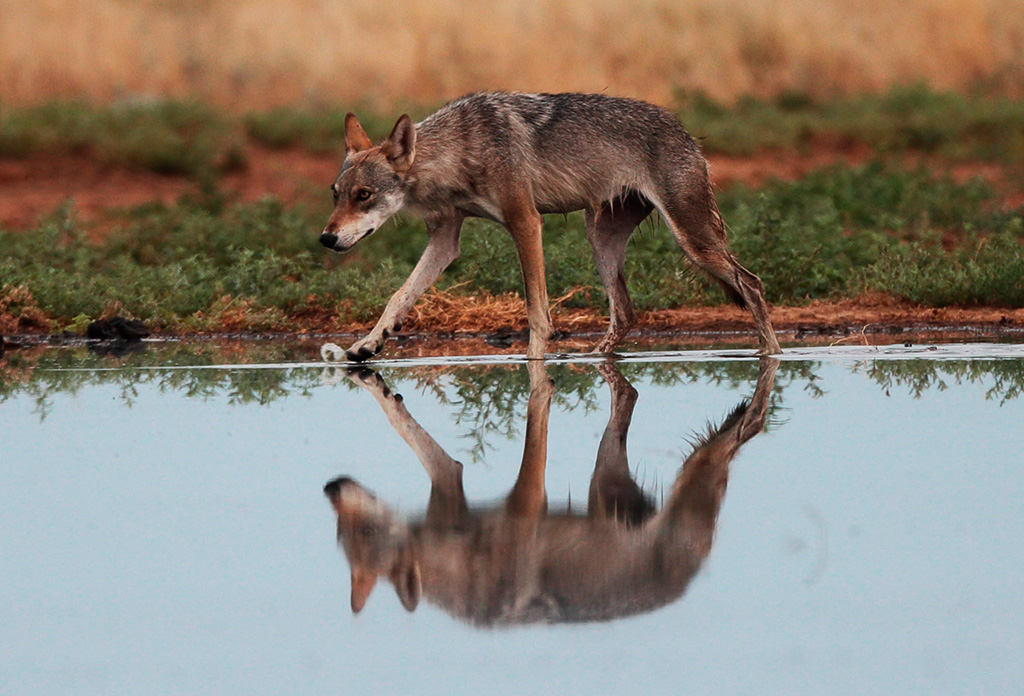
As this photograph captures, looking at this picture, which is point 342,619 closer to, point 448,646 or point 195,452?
point 448,646

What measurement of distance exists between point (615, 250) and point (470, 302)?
2.60 meters

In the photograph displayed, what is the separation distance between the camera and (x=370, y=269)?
1705 cm

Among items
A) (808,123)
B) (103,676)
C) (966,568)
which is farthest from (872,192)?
(103,676)

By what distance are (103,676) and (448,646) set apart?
0.88m

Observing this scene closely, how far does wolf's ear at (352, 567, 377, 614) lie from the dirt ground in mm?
8564

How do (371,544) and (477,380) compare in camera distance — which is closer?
(371,544)

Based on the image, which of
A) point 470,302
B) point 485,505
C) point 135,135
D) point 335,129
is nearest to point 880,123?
point 335,129

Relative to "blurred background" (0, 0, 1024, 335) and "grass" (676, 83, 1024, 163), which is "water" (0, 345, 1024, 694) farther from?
"grass" (676, 83, 1024, 163)

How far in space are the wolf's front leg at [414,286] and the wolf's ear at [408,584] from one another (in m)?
6.20

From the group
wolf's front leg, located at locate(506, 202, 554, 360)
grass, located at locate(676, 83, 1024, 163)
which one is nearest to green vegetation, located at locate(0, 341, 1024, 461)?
wolf's front leg, located at locate(506, 202, 554, 360)

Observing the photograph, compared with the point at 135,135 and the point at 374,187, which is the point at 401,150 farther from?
the point at 135,135

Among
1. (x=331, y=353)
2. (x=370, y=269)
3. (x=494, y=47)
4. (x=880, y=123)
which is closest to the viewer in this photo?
(x=331, y=353)

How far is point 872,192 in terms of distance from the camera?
73.2ft

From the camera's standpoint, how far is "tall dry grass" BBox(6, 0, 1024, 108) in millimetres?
31266
